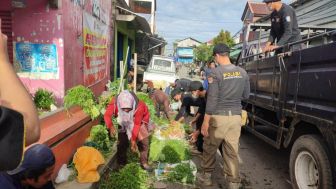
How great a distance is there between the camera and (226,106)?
492 centimetres

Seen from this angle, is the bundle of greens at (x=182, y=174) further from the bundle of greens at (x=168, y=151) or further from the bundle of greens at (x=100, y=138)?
the bundle of greens at (x=100, y=138)

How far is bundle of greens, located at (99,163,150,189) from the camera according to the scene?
195 inches

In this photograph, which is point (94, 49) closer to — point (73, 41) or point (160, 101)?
point (160, 101)

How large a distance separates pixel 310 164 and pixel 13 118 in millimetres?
4162

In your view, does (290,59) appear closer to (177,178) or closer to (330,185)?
(330,185)

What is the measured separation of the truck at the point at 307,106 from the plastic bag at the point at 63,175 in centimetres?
301

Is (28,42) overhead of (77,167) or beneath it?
overhead

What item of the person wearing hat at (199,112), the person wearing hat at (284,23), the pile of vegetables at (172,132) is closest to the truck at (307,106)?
the person wearing hat at (284,23)

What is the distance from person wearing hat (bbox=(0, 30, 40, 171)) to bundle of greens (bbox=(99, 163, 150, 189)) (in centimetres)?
396

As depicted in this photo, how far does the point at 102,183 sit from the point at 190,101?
3788mm

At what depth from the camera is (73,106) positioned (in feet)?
19.6

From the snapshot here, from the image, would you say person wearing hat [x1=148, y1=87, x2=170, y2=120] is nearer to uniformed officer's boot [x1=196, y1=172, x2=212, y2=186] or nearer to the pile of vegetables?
the pile of vegetables

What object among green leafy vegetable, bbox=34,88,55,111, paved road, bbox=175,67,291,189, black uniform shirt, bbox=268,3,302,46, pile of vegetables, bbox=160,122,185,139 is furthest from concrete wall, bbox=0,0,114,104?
black uniform shirt, bbox=268,3,302,46

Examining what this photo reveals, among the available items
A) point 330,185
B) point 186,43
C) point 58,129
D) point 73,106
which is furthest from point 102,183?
point 186,43
